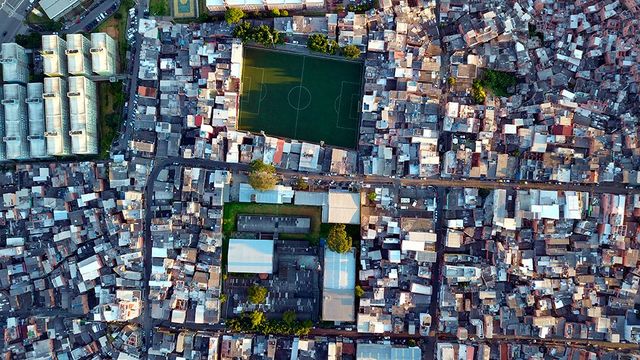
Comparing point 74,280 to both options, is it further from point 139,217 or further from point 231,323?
point 231,323

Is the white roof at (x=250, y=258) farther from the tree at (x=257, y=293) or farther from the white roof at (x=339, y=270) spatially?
the white roof at (x=339, y=270)

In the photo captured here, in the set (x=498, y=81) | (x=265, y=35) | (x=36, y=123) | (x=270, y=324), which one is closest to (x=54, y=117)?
(x=36, y=123)

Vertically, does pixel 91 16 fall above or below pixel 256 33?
above

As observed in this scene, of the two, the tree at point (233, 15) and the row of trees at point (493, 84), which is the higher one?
the tree at point (233, 15)

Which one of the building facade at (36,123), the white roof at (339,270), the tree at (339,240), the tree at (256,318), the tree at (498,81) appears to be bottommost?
the tree at (256,318)

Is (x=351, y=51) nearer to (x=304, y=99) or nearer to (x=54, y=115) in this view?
(x=304, y=99)

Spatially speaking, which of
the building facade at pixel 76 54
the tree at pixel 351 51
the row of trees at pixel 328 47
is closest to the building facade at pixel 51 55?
the building facade at pixel 76 54

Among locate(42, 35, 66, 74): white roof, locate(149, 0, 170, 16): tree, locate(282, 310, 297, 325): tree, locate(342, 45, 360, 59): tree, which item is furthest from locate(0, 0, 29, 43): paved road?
locate(282, 310, 297, 325): tree
